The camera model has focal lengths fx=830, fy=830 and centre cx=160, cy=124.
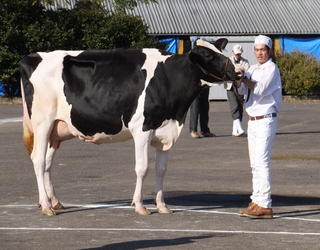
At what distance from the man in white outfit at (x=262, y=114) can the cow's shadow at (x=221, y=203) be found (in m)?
0.38

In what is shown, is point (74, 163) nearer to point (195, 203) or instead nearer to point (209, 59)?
point (195, 203)

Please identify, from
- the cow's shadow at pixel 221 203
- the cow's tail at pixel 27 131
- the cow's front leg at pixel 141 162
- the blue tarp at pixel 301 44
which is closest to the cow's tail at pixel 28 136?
the cow's tail at pixel 27 131

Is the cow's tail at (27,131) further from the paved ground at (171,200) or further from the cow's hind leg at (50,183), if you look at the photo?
the paved ground at (171,200)

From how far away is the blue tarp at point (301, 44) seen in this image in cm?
3806

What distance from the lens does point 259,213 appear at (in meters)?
9.61

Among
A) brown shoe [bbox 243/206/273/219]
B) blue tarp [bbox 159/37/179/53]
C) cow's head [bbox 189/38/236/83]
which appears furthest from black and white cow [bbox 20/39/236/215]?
blue tarp [bbox 159/37/179/53]

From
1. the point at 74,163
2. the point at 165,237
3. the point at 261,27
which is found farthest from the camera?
the point at 261,27

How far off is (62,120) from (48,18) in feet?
74.5

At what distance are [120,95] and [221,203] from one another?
82.2 inches

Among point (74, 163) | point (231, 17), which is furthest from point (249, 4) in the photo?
point (74, 163)

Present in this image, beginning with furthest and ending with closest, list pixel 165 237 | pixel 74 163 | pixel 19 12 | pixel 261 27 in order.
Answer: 1. pixel 261 27
2. pixel 19 12
3. pixel 74 163
4. pixel 165 237

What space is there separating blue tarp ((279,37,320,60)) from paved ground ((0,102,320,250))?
19667mm

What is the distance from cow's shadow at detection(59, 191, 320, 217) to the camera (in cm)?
1023

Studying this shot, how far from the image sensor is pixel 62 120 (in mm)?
10133
